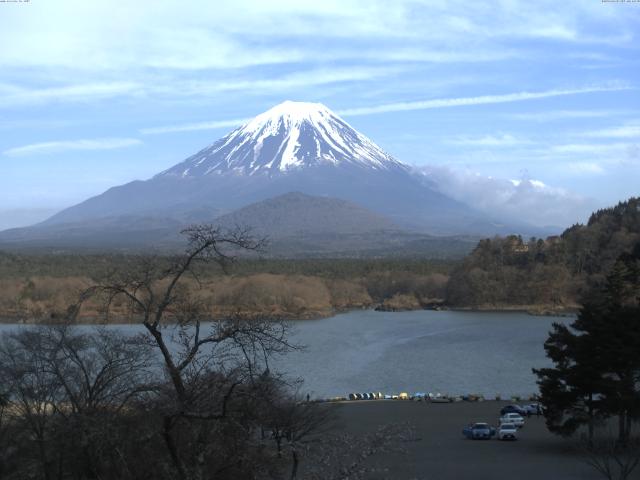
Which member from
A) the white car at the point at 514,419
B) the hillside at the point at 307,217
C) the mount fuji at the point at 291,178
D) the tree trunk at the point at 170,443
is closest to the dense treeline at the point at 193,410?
the tree trunk at the point at 170,443

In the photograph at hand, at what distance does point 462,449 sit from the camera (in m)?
13.4

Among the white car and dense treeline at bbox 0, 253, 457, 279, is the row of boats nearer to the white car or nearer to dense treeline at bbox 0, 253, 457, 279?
the white car

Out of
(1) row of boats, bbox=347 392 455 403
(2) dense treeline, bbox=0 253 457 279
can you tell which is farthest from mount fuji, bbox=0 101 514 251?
(1) row of boats, bbox=347 392 455 403

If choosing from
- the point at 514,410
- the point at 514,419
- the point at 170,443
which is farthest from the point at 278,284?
the point at 170,443

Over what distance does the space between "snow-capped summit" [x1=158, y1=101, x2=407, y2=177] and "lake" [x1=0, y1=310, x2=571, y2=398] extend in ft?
Result: 437

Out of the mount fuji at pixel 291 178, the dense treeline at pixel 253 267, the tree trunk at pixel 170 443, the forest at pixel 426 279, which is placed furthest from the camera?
the mount fuji at pixel 291 178

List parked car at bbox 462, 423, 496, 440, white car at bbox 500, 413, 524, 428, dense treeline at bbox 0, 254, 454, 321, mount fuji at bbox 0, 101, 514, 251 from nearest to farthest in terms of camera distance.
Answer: parked car at bbox 462, 423, 496, 440
white car at bbox 500, 413, 524, 428
dense treeline at bbox 0, 254, 454, 321
mount fuji at bbox 0, 101, 514, 251

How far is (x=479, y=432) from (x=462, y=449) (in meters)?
1.08

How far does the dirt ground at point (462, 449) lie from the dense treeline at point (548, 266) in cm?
3226

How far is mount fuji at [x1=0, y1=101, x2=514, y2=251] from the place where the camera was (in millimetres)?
165875

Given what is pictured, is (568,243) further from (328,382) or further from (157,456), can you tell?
(157,456)

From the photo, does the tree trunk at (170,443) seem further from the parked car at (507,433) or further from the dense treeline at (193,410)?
the parked car at (507,433)

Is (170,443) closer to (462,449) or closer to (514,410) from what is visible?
(462,449)

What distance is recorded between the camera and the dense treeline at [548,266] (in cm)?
5162
